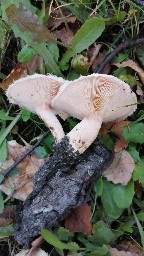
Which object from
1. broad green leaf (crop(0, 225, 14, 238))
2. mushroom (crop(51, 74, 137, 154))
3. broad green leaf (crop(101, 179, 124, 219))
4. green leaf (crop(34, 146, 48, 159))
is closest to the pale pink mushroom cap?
mushroom (crop(51, 74, 137, 154))

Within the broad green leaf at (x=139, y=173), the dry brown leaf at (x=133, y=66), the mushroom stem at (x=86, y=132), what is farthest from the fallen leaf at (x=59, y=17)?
the broad green leaf at (x=139, y=173)

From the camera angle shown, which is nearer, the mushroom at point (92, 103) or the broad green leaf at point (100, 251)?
the mushroom at point (92, 103)

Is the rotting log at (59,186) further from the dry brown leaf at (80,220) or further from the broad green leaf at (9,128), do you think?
the broad green leaf at (9,128)

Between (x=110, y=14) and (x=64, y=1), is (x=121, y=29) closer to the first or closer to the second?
(x=110, y=14)

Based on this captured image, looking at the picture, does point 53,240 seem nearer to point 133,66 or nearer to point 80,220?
point 80,220

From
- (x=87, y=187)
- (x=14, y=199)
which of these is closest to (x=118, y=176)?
(x=87, y=187)

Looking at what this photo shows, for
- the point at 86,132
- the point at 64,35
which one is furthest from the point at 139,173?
the point at 64,35
